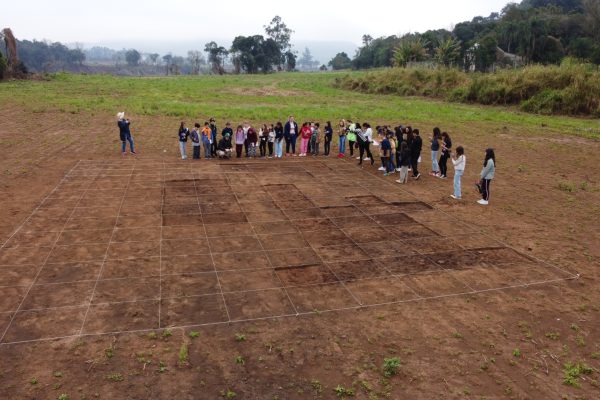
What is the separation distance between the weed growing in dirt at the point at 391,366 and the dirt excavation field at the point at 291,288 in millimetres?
38

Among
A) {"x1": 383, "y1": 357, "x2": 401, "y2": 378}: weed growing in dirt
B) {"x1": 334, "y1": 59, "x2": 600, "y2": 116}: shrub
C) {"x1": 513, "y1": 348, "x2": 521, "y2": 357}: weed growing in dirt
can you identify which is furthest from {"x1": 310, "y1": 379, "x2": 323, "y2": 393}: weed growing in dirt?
{"x1": 334, "y1": 59, "x2": 600, "y2": 116}: shrub

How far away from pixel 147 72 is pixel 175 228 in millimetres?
143846

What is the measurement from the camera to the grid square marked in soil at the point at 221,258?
6145mm

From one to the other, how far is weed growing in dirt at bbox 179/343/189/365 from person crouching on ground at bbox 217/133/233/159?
10.1m

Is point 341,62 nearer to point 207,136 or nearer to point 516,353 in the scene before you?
point 207,136

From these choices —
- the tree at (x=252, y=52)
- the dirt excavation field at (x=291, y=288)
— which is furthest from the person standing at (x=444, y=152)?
the tree at (x=252, y=52)

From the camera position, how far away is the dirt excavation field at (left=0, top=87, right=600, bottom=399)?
16.4 ft

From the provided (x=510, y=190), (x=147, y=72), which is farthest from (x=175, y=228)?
(x=147, y=72)

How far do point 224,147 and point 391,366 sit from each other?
36.4 ft

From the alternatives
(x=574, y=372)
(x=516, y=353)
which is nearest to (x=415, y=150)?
(x=516, y=353)

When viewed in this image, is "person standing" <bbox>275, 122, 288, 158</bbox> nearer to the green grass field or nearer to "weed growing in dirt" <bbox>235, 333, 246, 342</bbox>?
the green grass field

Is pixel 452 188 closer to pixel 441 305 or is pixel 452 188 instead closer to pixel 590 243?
pixel 590 243

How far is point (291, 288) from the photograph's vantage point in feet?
22.3

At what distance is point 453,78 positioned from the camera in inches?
1389
